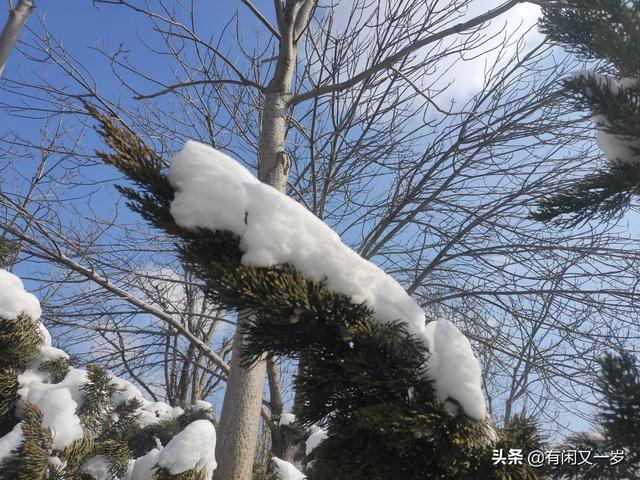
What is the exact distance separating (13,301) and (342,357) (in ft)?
6.51

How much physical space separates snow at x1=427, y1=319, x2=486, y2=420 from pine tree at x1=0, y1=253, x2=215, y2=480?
1610mm

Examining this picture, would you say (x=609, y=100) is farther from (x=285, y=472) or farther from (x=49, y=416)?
(x=285, y=472)

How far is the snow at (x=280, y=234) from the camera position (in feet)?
2.64

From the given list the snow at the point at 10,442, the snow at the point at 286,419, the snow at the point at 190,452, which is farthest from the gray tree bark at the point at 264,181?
the snow at the point at 286,419

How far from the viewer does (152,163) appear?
0.83m

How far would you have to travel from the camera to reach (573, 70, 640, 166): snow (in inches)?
46.1

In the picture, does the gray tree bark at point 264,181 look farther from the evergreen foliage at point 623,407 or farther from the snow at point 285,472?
the evergreen foliage at point 623,407

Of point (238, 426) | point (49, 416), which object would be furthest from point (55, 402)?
point (238, 426)

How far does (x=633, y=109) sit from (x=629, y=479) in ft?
2.93

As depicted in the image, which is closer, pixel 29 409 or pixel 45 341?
pixel 29 409

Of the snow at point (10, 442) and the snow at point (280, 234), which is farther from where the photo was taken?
the snow at point (10, 442)

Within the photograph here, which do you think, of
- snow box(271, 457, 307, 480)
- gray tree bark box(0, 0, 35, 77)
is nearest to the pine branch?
snow box(271, 457, 307, 480)

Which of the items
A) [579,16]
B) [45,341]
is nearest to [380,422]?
[579,16]

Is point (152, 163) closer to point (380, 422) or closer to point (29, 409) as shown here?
point (380, 422)
